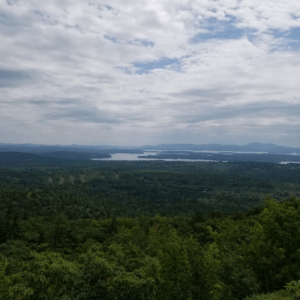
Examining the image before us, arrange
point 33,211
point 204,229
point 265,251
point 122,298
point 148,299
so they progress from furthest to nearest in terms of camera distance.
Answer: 1. point 33,211
2. point 204,229
3. point 265,251
4. point 148,299
5. point 122,298

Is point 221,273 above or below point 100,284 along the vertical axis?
below

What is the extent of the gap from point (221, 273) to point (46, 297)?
15644 mm

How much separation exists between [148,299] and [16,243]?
55423 millimetres

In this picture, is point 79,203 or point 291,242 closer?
point 291,242

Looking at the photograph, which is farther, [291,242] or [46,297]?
[291,242]

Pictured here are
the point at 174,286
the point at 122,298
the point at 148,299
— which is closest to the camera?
the point at 122,298

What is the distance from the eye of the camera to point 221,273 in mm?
23625

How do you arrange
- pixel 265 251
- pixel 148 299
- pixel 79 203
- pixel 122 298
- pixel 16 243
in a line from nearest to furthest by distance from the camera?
1. pixel 122 298
2. pixel 148 299
3. pixel 265 251
4. pixel 16 243
5. pixel 79 203

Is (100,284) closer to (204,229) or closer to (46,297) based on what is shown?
(46,297)

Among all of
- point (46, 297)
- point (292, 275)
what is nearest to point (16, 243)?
point (46, 297)

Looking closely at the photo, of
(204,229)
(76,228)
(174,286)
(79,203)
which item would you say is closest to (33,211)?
(79,203)

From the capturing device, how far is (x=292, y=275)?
28.1 metres

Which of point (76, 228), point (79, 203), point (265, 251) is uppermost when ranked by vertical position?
point (265, 251)

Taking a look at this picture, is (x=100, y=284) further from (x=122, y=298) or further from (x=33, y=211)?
(x=33, y=211)
